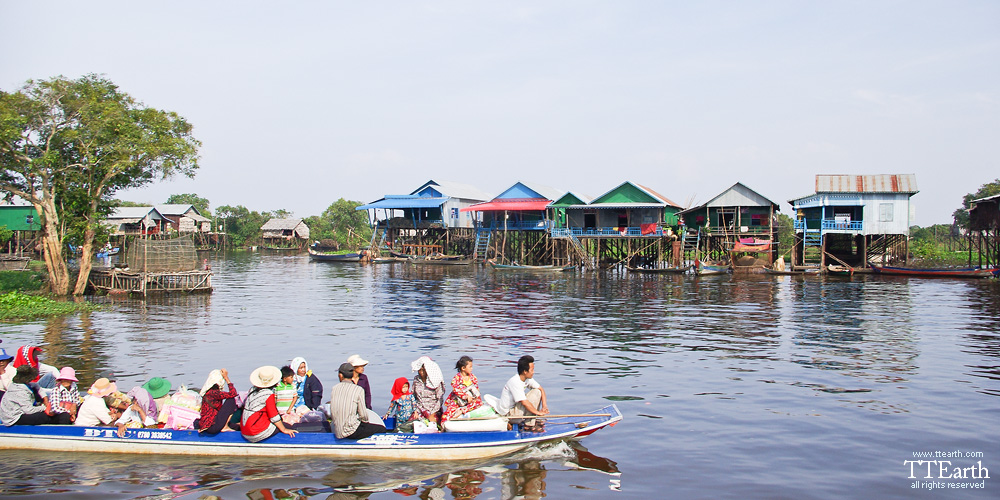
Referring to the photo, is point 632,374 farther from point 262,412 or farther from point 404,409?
point 262,412

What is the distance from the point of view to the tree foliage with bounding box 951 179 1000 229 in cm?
6106

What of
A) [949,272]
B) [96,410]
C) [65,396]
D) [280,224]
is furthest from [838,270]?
[280,224]

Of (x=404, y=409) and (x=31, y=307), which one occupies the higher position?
(x=31, y=307)

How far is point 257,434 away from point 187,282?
27.4 m

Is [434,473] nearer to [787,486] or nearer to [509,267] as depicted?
[787,486]

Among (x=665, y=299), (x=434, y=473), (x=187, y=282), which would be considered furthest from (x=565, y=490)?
(x=187, y=282)

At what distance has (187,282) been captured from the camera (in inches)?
1350

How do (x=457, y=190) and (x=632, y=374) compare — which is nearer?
(x=632, y=374)

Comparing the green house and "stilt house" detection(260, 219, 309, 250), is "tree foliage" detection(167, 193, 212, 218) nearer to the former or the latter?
"stilt house" detection(260, 219, 309, 250)

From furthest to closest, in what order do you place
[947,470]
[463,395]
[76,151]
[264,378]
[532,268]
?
[532,268]
[76,151]
[463,395]
[264,378]
[947,470]

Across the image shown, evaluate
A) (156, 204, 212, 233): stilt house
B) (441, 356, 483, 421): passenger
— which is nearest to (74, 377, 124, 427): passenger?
(441, 356, 483, 421): passenger

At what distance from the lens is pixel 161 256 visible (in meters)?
32.9

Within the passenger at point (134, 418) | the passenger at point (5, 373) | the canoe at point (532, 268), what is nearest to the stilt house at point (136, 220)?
the canoe at point (532, 268)

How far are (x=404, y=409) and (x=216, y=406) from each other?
2633 millimetres
